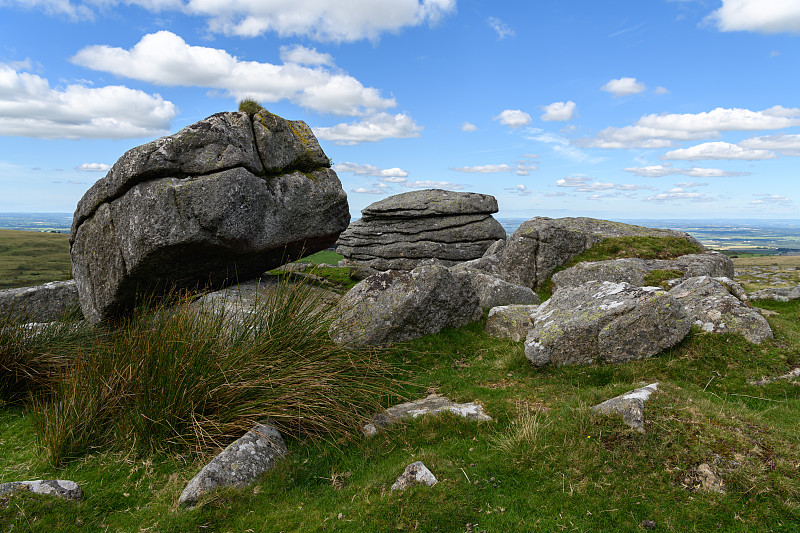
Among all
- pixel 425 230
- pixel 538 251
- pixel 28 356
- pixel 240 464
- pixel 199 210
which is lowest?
pixel 240 464

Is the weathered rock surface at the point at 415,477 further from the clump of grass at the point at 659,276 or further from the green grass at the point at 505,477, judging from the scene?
the clump of grass at the point at 659,276

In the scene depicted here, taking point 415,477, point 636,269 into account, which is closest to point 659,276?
point 636,269

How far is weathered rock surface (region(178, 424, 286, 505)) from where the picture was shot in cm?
634

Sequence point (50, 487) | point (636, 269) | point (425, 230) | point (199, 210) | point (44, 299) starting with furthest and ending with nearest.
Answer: point (425, 230), point (636, 269), point (44, 299), point (199, 210), point (50, 487)

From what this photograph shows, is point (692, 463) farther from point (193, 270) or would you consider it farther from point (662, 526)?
point (193, 270)

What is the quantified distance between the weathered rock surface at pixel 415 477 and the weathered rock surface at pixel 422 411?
5.50 ft

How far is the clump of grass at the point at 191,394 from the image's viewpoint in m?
7.58

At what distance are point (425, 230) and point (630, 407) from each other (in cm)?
2462

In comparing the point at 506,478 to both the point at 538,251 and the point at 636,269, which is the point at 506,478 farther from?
the point at 538,251

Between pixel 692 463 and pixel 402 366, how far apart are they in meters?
6.33

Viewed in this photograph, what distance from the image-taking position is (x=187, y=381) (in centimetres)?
777

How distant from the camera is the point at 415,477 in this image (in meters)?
6.02

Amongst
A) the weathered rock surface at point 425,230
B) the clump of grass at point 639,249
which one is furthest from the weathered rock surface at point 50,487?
the weathered rock surface at point 425,230

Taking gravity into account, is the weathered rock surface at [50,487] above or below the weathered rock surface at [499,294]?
below
